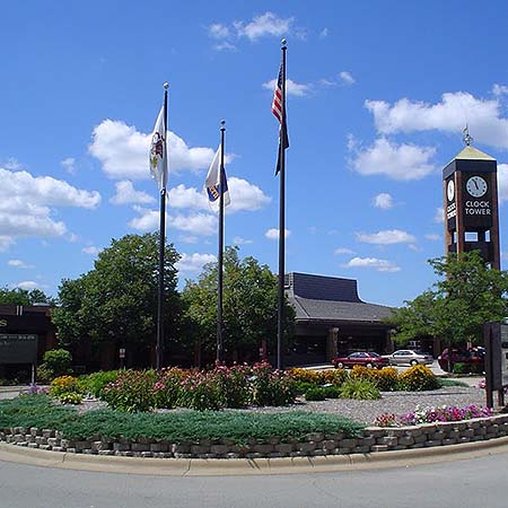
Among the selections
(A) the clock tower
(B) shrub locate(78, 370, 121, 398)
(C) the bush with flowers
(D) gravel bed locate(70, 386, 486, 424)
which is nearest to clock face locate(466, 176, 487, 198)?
(A) the clock tower

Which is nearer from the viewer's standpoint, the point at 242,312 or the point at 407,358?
the point at 242,312

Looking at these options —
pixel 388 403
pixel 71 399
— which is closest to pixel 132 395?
Result: pixel 71 399

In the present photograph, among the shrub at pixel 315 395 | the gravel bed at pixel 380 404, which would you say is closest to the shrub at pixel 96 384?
the gravel bed at pixel 380 404

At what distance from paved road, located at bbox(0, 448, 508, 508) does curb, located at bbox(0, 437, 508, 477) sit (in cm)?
28

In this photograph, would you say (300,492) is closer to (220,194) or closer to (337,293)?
(220,194)

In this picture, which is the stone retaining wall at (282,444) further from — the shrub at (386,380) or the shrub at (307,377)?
the shrub at (307,377)

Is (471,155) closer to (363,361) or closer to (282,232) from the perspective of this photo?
(363,361)

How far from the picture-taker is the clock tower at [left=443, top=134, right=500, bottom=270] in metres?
65.5

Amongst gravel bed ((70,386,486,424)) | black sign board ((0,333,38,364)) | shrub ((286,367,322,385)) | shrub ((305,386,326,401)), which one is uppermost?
black sign board ((0,333,38,364))

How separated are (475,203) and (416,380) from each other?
153ft

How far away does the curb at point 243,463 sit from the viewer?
35.0 feet

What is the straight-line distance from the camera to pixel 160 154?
24.2 metres

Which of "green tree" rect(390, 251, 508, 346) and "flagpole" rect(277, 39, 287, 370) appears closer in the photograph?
"flagpole" rect(277, 39, 287, 370)

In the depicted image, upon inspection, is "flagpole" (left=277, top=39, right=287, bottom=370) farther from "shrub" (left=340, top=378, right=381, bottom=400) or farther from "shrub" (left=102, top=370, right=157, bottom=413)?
"shrub" (left=102, top=370, right=157, bottom=413)
